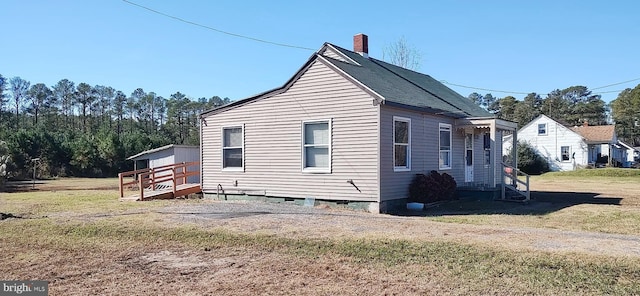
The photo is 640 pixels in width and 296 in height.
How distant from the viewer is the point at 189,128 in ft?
275

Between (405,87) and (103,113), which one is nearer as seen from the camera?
(405,87)

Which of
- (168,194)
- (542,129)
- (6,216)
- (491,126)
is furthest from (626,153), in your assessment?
(6,216)

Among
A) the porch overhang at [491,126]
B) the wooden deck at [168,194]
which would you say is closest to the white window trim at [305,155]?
the wooden deck at [168,194]

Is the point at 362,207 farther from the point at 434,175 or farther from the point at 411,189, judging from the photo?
the point at 434,175

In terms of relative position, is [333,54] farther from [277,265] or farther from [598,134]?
[598,134]

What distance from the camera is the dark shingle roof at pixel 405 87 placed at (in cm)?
1414

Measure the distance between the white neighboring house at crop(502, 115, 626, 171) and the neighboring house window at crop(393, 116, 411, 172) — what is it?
1335 inches

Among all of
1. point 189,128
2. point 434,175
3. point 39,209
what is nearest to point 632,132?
point 189,128

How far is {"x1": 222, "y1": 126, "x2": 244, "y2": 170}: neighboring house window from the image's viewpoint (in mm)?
15844

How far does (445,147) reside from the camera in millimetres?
16203

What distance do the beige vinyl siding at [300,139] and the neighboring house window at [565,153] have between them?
1434 inches

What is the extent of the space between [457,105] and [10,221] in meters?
14.5
